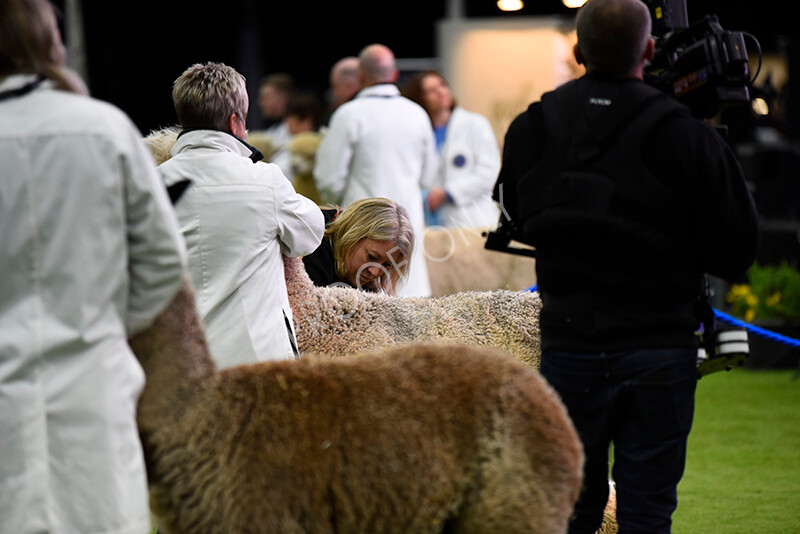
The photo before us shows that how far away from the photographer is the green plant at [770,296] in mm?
8055

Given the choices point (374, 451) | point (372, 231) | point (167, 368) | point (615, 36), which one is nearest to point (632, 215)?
point (615, 36)

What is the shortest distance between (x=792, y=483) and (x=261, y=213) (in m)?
3.34

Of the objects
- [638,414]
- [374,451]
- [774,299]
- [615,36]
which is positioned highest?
[615,36]

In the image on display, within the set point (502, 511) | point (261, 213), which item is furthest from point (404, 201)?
point (502, 511)

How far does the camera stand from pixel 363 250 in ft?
13.8

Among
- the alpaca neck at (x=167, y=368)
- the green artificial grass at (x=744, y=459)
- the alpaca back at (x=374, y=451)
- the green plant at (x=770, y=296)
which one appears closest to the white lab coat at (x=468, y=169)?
the green artificial grass at (x=744, y=459)

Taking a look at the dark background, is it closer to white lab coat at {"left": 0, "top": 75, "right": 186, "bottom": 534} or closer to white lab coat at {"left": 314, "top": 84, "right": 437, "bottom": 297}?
white lab coat at {"left": 314, "top": 84, "right": 437, "bottom": 297}

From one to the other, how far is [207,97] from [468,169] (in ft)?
15.2

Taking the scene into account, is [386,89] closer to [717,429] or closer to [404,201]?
[404,201]

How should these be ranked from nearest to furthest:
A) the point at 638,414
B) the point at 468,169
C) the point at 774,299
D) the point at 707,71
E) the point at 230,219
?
the point at 638,414 < the point at 707,71 < the point at 230,219 < the point at 468,169 < the point at 774,299

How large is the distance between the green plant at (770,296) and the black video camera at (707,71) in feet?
17.5

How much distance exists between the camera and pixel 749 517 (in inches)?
175

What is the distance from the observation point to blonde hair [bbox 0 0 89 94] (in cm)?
199

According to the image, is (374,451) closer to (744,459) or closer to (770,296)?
(744,459)
